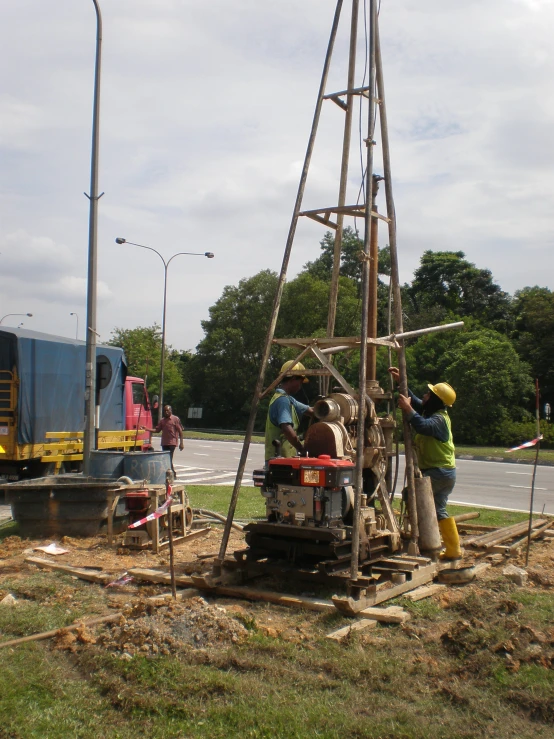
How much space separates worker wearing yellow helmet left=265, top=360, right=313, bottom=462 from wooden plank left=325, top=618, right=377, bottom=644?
2.16 metres

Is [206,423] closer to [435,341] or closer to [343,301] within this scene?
[343,301]

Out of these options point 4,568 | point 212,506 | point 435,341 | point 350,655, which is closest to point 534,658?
point 350,655

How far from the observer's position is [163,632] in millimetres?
5211

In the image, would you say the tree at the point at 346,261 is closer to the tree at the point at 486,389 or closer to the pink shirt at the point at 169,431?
the tree at the point at 486,389

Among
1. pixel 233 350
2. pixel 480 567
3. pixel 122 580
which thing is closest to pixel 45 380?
pixel 122 580

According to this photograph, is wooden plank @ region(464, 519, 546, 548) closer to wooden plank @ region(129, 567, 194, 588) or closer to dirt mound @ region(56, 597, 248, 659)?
wooden plank @ region(129, 567, 194, 588)

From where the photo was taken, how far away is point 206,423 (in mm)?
64562

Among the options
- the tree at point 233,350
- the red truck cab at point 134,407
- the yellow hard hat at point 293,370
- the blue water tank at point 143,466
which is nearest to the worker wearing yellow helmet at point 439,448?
the yellow hard hat at point 293,370

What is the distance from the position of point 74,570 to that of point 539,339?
1649 inches

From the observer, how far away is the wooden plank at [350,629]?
546 centimetres

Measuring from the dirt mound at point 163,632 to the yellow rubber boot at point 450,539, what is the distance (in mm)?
3257

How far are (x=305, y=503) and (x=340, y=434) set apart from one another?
0.85 meters

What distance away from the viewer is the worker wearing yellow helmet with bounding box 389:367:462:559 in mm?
8039

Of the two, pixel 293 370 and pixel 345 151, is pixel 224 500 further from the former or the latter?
pixel 345 151
